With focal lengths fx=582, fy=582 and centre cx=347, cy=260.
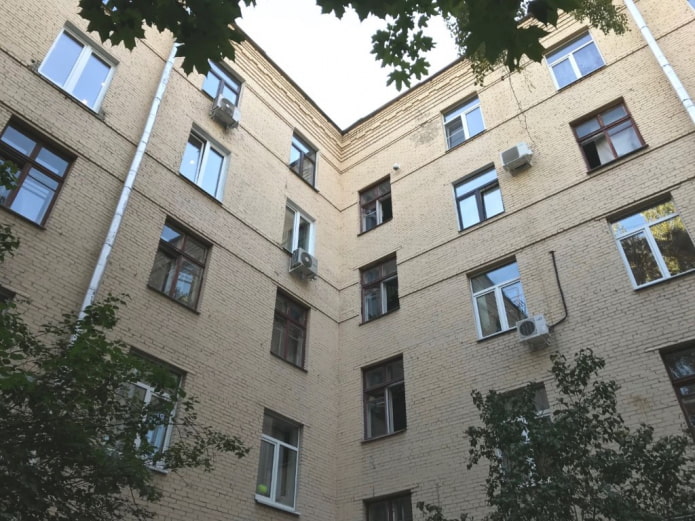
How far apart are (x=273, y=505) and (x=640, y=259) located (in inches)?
299

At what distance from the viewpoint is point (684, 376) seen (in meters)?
8.60

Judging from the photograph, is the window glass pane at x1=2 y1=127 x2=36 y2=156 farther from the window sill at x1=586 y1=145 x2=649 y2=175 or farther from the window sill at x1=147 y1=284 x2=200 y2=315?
the window sill at x1=586 y1=145 x2=649 y2=175

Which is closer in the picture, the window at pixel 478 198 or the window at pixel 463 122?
the window at pixel 478 198

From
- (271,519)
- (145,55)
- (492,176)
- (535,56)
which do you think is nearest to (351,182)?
(492,176)

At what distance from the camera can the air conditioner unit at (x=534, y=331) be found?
394 inches

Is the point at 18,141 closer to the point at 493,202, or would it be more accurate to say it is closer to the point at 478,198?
the point at 478,198

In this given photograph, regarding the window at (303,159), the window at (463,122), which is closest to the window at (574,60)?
the window at (463,122)

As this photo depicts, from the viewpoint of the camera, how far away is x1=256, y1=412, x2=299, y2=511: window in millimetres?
10258

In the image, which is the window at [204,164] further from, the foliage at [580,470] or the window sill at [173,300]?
the foliage at [580,470]

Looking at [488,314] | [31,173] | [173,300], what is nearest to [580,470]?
[488,314]

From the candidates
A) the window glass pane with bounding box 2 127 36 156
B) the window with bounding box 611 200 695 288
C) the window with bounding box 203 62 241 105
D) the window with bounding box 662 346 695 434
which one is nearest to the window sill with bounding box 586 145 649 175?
the window with bounding box 611 200 695 288

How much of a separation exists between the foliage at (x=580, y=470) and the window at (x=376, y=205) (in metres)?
9.25

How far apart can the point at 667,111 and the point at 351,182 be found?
8.40 meters

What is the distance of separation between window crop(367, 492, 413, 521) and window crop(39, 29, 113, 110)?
912 centimetres
